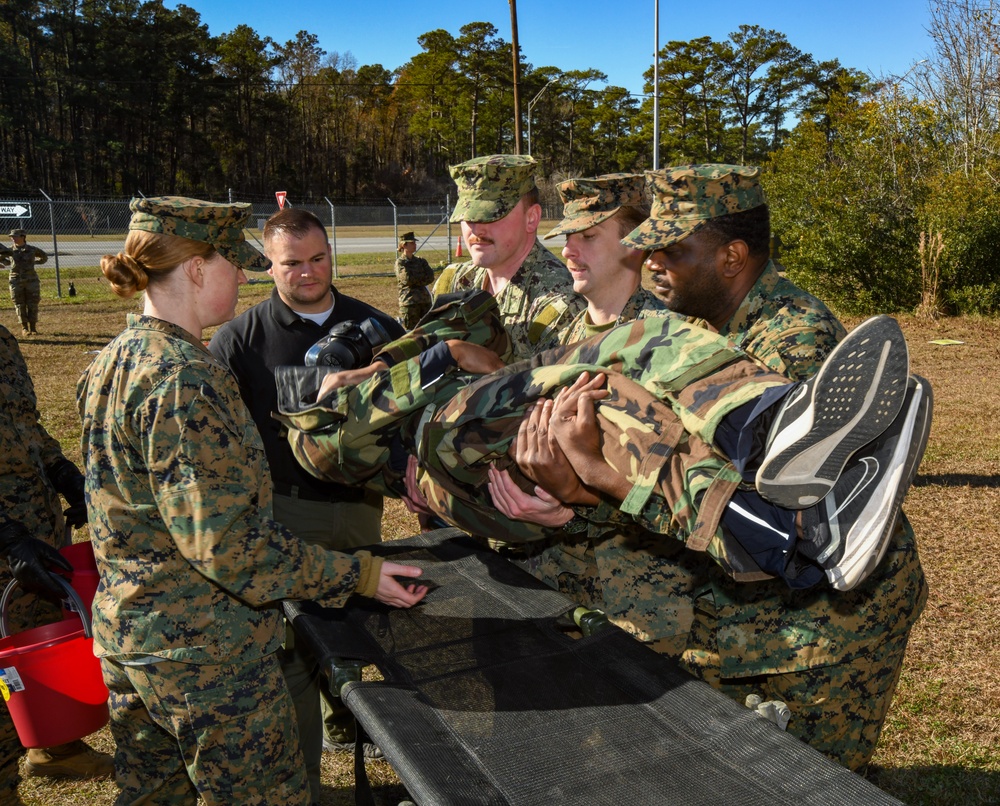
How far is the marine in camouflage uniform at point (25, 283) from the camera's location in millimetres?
13867

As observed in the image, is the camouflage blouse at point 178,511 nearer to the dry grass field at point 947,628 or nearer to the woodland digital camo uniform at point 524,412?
the woodland digital camo uniform at point 524,412

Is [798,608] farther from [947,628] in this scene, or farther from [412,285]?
[412,285]

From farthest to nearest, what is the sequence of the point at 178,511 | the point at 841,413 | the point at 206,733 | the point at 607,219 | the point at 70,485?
1. the point at 70,485
2. the point at 607,219
3. the point at 206,733
4. the point at 178,511
5. the point at 841,413

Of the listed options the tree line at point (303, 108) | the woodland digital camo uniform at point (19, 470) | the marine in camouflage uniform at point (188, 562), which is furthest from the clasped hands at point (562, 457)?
the tree line at point (303, 108)

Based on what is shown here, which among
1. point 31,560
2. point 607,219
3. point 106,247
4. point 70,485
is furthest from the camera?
point 106,247

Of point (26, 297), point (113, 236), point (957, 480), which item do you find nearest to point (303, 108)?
point (113, 236)

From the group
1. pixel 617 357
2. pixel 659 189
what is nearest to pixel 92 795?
pixel 617 357

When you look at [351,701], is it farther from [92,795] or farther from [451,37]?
[451,37]

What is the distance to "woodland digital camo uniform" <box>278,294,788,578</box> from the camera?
2197 millimetres

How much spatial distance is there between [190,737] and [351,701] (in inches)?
18.6

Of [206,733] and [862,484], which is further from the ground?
[862,484]

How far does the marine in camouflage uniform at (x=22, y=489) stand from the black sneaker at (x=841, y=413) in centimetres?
268

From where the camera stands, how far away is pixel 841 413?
1.96 m

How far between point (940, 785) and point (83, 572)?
3.45m
